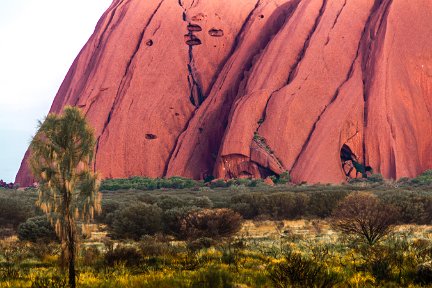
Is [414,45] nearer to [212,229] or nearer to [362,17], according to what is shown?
[362,17]

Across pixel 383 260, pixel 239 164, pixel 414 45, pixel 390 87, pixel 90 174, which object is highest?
pixel 414 45

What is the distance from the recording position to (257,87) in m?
75.4

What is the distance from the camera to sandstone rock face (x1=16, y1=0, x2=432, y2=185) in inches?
2709

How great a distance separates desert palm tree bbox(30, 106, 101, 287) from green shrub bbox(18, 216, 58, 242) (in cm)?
1620

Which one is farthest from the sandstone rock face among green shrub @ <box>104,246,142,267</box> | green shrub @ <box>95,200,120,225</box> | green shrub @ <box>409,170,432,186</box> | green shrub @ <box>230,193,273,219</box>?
green shrub @ <box>104,246,142,267</box>

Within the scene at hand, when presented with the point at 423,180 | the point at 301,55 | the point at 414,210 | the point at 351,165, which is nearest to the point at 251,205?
the point at 414,210

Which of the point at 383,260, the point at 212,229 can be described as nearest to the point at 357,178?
the point at 212,229

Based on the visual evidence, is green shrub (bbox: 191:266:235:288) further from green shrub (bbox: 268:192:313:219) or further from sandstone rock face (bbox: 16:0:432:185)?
sandstone rock face (bbox: 16:0:432:185)

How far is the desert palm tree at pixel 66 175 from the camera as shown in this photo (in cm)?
1260

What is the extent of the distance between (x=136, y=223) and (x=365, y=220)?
1304 cm

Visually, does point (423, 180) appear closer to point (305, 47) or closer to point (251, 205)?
point (305, 47)

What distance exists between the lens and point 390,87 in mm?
70500

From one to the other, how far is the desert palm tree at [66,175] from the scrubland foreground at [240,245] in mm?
540

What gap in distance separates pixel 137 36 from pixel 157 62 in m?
8.27
